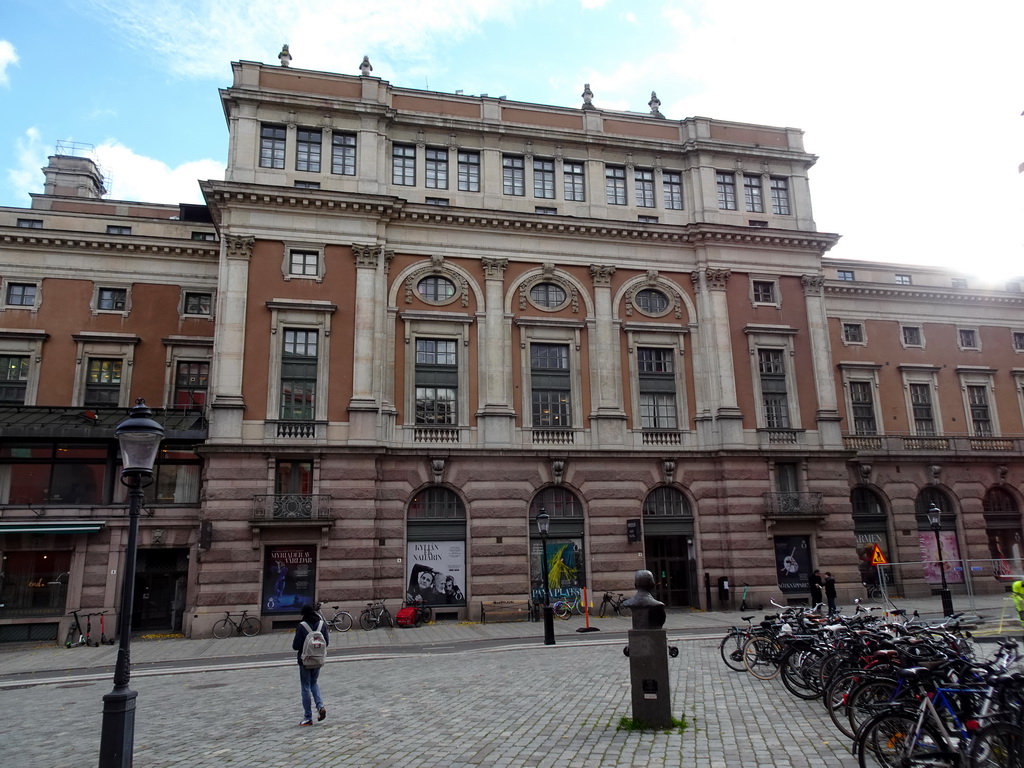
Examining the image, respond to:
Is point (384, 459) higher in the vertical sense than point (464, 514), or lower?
higher

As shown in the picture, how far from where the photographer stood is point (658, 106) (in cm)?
3934

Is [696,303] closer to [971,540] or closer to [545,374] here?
[545,374]

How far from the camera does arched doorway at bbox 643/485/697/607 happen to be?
3281cm

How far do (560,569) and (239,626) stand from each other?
13011 mm

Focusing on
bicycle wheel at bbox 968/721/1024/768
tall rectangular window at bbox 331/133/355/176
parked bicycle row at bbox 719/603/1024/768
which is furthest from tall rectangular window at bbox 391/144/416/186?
bicycle wheel at bbox 968/721/1024/768

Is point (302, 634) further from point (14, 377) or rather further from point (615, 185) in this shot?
point (615, 185)

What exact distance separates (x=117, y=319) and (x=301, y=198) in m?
10.9

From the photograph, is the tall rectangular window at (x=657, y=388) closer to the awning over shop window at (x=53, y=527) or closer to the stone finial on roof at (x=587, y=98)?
the stone finial on roof at (x=587, y=98)

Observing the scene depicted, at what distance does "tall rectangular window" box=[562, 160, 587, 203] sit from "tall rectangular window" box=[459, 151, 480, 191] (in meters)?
4.27

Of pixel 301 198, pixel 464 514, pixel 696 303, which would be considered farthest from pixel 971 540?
pixel 301 198

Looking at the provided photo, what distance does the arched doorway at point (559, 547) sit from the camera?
31109 mm

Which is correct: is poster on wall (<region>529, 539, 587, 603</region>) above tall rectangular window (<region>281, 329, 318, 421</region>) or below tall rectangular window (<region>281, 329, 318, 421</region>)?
below

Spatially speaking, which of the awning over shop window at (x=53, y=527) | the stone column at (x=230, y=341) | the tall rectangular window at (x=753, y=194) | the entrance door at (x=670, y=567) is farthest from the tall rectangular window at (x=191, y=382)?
the tall rectangular window at (x=753, y=194)

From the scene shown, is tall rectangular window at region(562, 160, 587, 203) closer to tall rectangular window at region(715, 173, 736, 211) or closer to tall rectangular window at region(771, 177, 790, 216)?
tall rectangular window at region(715, 173, 736, 211)
